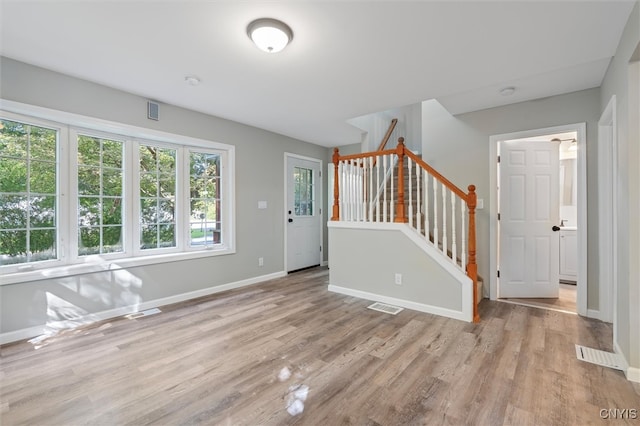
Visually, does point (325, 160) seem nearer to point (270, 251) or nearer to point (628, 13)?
point (270, 251)

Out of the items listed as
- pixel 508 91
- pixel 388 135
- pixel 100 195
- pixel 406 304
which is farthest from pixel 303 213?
pixel 508 91

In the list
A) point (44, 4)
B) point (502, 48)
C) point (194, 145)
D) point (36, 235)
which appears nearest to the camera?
point (44, 4)

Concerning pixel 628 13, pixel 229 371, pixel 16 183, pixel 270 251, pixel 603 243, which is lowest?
pixel 229 371

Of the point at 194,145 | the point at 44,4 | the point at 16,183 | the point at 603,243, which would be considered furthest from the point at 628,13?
the point at 16,183

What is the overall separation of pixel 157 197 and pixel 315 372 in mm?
2856

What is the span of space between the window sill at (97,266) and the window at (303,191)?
1864 millimetres

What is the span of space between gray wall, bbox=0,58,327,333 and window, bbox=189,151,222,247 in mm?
289

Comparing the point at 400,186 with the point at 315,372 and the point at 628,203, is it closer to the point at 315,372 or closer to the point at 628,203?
the point at 628,203

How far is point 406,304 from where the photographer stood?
131 inches

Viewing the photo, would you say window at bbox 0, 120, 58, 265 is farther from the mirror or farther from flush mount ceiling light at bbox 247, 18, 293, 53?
the mirror

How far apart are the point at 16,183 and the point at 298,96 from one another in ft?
9.20

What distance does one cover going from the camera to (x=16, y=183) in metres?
2.59

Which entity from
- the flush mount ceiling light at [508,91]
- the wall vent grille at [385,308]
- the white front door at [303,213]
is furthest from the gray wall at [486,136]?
the white front door at [303,213]

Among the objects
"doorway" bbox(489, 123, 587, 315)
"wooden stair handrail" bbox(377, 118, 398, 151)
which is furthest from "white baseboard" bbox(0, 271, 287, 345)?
"doorway" bbox(489, 123, 587, 315)
